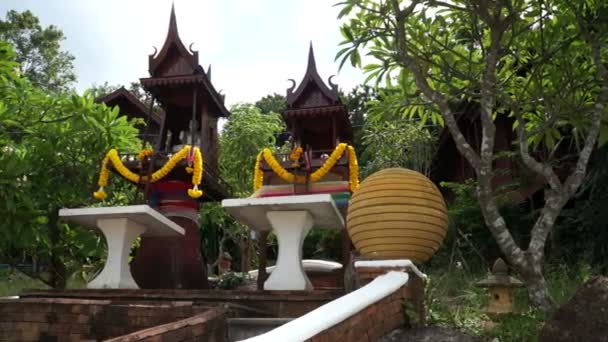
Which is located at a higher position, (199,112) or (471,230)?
(199,112)

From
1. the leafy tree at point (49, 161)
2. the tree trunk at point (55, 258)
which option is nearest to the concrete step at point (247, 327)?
the leafy tree at point (49, 161)

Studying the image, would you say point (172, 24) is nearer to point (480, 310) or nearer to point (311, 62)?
point (311, 62)

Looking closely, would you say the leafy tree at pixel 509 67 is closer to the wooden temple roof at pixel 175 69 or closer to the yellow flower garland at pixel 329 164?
the yellow flower garland at pixel 329 164

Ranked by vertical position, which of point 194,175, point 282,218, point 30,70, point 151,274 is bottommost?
point 151,274

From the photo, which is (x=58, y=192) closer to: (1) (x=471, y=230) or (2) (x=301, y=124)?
(2) (x=301, y=124)

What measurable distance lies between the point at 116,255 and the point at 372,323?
20.0ft

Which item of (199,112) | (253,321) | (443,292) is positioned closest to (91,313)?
(253,321)

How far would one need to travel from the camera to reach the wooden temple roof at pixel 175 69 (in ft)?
41.4

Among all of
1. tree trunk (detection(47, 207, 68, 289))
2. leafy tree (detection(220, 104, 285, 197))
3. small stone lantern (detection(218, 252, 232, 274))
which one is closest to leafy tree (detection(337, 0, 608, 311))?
tree trunk (detection(47, 207, 68, 289))

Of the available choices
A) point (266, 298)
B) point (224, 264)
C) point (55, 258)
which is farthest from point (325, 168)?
point (224, 264)

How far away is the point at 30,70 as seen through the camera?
31.3 meters

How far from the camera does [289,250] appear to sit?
9.58 metres

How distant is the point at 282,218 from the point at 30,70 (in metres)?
26.5

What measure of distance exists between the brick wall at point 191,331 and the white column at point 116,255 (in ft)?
14.1
